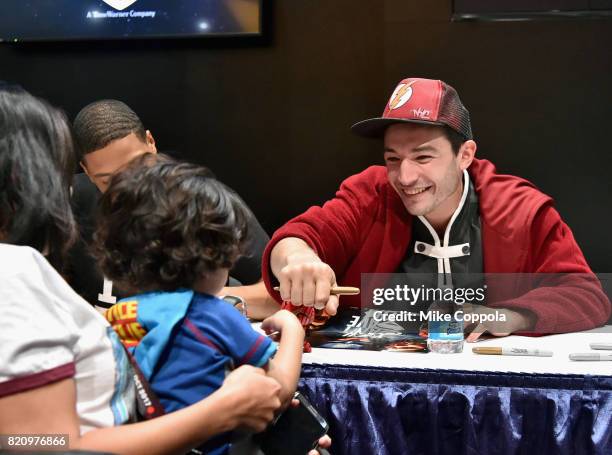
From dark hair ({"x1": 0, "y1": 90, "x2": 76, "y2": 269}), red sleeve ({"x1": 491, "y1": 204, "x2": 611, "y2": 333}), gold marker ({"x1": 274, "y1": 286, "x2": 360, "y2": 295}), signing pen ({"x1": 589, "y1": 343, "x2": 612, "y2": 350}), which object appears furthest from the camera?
red sleeve ({"x1": 491, "y1": 204, "x2": 611, "y2": 333})

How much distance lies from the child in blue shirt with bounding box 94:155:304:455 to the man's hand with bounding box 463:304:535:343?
2.74ft

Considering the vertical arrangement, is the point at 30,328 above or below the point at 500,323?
above

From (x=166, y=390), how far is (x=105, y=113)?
6.26ft

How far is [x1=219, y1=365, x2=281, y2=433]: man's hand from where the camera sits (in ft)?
3.90

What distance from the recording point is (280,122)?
3527 mm

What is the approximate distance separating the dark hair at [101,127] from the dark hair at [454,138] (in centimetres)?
111

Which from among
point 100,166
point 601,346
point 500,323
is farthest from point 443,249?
point 100,166

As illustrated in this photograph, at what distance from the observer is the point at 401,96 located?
2.44m

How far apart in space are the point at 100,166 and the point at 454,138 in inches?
48.0

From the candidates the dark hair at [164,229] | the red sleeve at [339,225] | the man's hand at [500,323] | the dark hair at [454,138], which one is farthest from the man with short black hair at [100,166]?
the dark hair at [164,229]

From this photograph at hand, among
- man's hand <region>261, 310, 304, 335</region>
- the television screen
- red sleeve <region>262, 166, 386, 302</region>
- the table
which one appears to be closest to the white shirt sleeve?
man's hand <region>261, 310, 304, 335</region>

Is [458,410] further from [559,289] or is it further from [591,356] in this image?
[559,289]

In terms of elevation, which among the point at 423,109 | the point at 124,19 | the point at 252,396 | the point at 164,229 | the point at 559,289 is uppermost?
the point at 124,19

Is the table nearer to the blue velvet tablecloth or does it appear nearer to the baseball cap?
the blue velvet tablecloth
